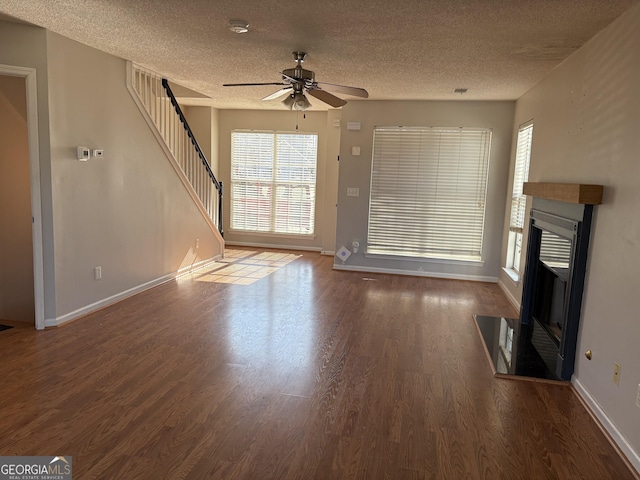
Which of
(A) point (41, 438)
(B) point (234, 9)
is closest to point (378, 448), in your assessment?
(A) point (41, 438)

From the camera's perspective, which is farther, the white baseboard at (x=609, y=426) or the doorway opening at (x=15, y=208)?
the doorway opening at (x=15, y=208)

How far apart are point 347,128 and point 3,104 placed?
401 cm

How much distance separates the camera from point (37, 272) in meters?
3.78

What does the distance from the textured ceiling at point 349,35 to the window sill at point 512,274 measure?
2.14 m

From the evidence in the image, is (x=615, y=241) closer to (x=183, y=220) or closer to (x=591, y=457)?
(x=591, y=457)

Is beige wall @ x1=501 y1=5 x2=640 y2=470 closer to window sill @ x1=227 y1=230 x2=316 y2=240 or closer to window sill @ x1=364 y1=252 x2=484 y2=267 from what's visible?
window sill @ x1=364 y1=252 x2=484 y2=267

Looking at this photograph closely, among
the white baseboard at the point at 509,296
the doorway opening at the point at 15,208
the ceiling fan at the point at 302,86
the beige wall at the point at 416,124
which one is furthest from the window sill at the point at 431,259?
the doorway opening at the point at 15,208

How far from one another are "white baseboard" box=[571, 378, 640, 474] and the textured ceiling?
2.37 m

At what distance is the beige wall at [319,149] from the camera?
7.71m

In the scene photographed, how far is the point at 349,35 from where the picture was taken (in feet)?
11.2

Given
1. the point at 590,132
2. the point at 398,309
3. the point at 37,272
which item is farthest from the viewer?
the point at 398,309

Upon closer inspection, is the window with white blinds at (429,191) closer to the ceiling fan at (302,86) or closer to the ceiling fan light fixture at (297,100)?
the ceiling fan at (302,86)

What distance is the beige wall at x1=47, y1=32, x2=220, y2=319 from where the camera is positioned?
12.6ft

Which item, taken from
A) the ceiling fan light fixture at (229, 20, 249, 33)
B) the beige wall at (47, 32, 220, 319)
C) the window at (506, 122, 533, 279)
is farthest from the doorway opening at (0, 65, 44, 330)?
the window at (506, 122, 533, 279)
